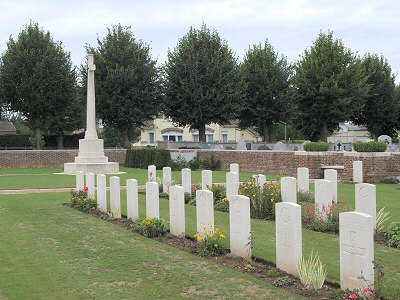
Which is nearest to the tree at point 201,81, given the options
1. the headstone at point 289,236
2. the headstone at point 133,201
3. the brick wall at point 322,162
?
the brick wall at point 322,162

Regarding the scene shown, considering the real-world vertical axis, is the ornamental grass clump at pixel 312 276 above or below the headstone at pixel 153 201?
below

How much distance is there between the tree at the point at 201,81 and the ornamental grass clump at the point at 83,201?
22.9 meters

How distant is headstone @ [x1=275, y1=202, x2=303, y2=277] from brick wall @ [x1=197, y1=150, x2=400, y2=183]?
14.0 metres

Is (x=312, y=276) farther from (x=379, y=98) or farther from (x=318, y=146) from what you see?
(x=379, y=98)

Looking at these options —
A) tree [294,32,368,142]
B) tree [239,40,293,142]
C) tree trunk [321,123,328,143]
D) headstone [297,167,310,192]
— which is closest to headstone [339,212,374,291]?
headstone [297,167,310,192]

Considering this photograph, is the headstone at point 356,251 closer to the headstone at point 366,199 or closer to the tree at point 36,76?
the headstone at point 366,199

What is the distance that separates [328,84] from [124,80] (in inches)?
587

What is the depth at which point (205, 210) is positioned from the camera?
7.98 meters

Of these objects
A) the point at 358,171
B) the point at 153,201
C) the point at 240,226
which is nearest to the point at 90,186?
the point at 153,201

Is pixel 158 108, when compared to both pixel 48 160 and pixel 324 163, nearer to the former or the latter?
pixel 48 160

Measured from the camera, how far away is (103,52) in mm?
36812

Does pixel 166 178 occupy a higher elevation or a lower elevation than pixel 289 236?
higher

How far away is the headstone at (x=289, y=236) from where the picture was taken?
243 inches

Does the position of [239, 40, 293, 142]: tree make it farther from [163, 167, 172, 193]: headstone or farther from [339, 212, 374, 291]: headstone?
[339, 212, 374, 291]: headstone
